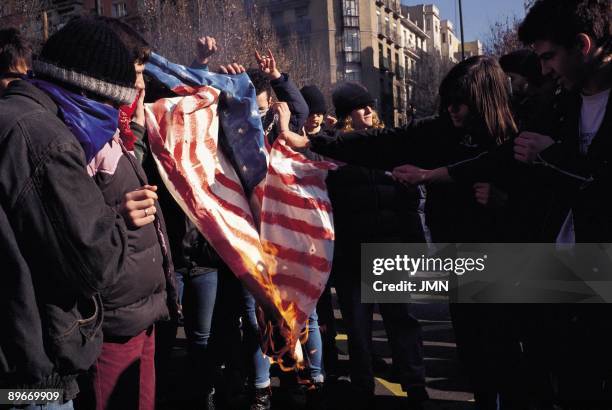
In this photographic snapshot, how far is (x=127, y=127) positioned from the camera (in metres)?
2.99

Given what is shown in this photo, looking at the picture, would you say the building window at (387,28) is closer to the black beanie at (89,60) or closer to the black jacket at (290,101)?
the black jacket at (290,101)

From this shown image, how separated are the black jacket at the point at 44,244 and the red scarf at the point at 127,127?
3.55ft

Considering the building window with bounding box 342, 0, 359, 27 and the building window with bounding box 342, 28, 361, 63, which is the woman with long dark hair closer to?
the building window with bounding box 342, 28, 361, 63

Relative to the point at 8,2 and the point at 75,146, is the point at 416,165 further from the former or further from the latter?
the point at 8,2

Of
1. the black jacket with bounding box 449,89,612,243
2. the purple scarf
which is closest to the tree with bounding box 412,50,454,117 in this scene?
A: the black jacket with bounding box 449,89,612,243

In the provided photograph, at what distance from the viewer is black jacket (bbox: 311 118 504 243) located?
3.03m

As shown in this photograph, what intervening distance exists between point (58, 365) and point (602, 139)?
204 cm

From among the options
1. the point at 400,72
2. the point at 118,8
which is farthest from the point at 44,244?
the point at 400,72

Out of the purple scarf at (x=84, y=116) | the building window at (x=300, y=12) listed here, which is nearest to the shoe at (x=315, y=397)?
the purple scarf at (x=84, y=116)

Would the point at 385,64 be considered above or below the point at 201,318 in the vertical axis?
above

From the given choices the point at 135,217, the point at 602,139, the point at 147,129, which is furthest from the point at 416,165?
the point at 135,217

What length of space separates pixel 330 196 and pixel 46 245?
270cm

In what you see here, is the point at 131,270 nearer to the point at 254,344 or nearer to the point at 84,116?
the point at 84,116

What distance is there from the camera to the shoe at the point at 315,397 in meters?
4.11
